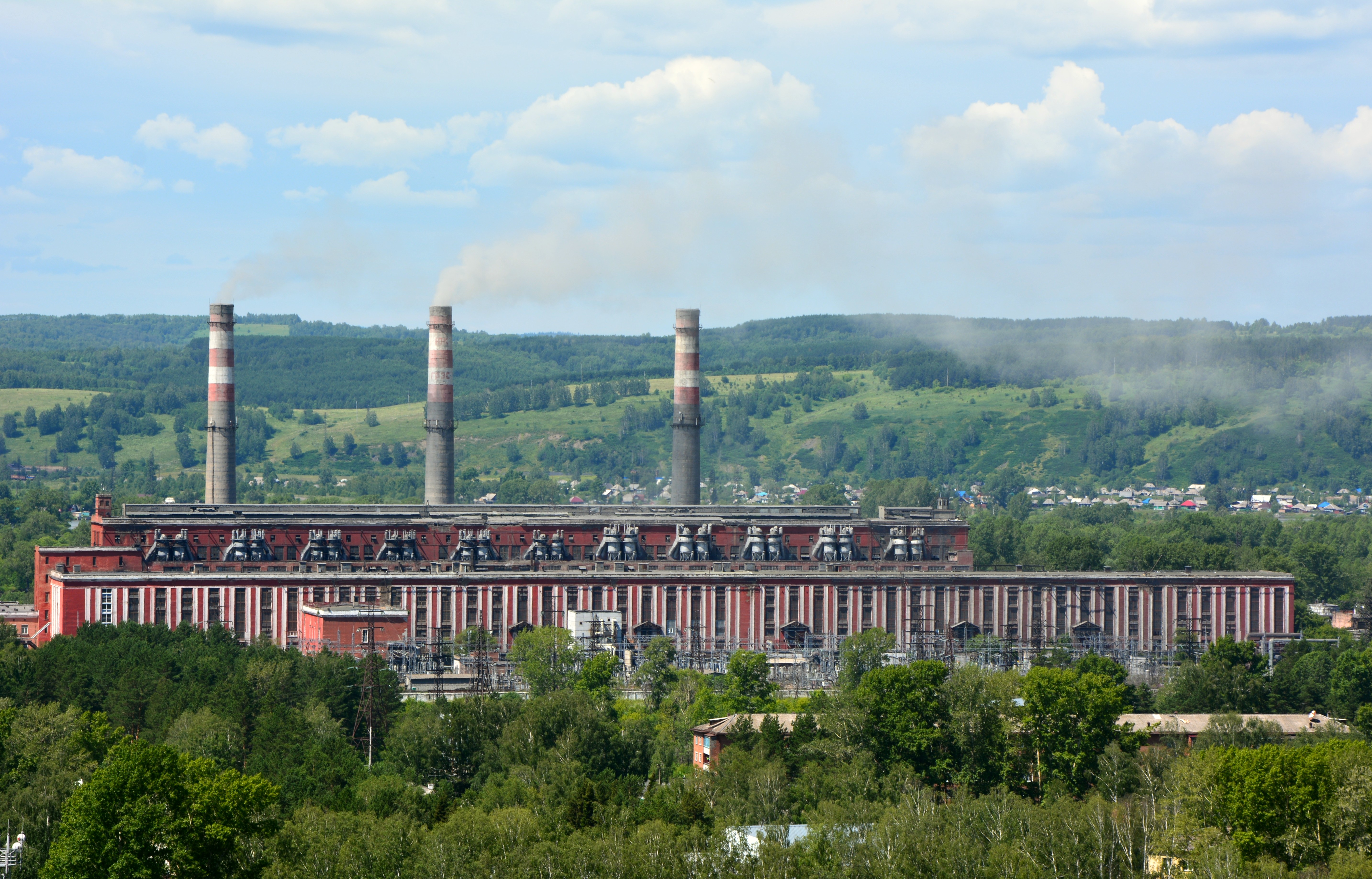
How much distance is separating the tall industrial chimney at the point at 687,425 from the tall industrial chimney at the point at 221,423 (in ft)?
90.1

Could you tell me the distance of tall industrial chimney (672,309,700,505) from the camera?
5256 inches

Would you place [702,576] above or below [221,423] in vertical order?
below

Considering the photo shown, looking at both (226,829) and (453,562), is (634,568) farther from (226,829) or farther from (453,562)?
(226,829)

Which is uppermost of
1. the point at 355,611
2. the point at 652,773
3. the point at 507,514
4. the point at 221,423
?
the point at 221,423

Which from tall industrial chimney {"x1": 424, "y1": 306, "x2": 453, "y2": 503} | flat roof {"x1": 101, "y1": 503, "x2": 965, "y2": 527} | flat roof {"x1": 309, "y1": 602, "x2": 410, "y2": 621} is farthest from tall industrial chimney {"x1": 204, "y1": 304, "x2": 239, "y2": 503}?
flat roof {"x1": 309, "y1": 602, "x2": 410, "y2": 621}

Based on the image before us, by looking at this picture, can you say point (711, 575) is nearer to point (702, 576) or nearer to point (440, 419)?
point (702, 576)

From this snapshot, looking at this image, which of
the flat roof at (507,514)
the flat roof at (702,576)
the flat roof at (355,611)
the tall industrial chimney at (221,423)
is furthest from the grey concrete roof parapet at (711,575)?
the tall industrial chimney at (221,423)

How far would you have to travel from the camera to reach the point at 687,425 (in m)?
134

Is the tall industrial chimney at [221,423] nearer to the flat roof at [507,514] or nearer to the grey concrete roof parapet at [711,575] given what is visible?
the flat roof at [507,514]

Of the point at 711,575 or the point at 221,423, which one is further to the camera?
the point at 221,423

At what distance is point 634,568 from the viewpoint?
121 metres

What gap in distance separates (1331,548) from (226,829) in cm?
12623

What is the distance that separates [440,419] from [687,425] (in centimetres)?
1564

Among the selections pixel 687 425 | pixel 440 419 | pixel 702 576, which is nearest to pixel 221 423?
pixel 440 419
